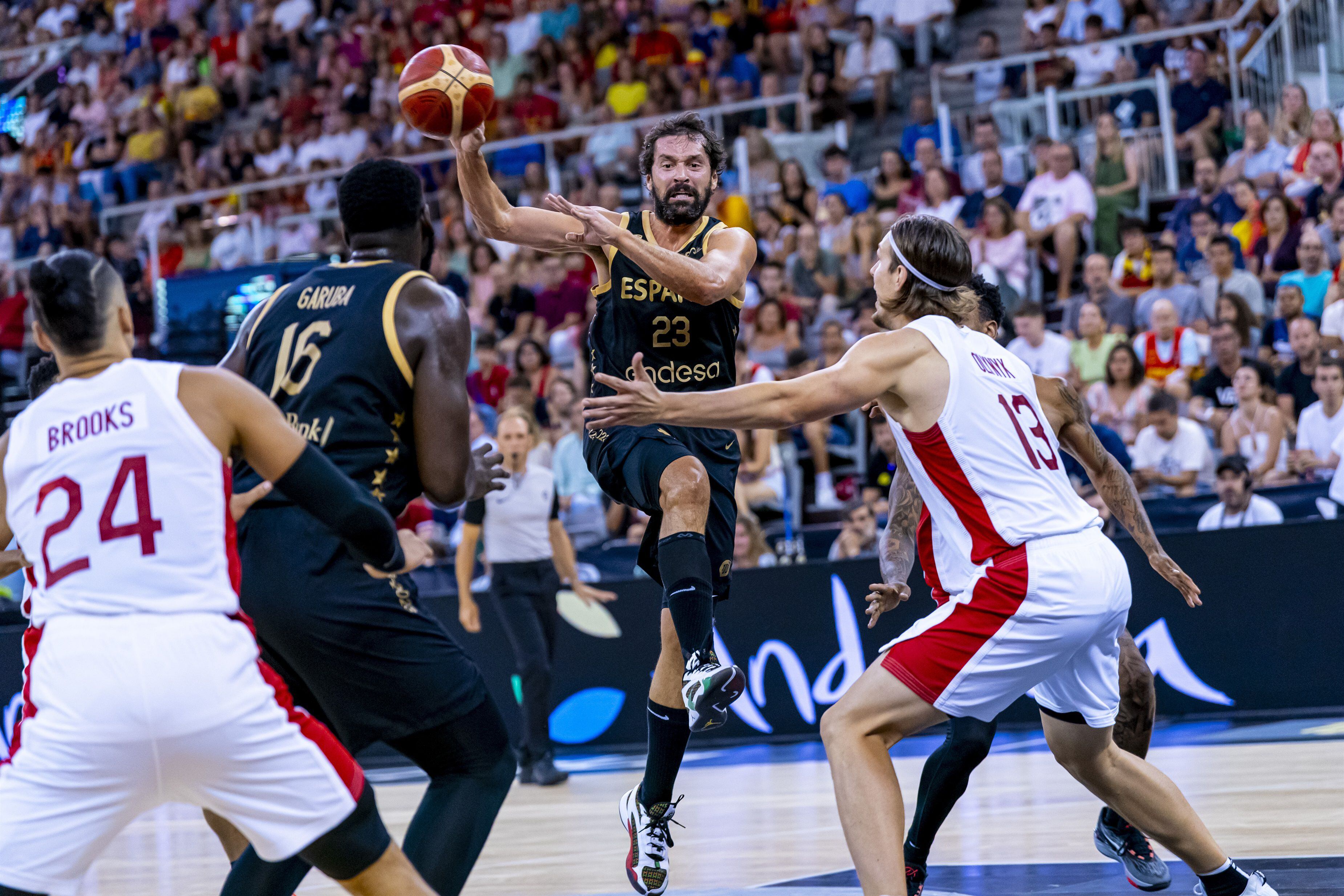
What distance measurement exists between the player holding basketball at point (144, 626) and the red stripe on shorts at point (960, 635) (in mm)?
1466

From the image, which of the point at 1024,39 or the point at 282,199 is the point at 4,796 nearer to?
the point at 1024,39

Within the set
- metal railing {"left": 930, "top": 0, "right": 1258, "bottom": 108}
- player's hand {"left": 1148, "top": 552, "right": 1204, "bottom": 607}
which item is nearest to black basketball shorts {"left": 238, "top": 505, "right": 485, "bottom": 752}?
player's hand {"left": 1148, "top": 552, "right": 1204, "bottom": 607}

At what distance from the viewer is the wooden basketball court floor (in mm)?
5480

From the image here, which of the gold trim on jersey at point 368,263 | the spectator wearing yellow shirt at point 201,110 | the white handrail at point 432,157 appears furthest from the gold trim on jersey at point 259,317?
the spectator wearing yellow shirt at point 201,110

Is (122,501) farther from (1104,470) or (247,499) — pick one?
(1104,470)

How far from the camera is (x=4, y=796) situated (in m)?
2.92

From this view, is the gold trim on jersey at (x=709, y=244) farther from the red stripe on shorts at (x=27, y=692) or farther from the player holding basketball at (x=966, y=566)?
the red stripe on shorts at (x=27, y=692)

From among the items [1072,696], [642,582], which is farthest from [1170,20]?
[1072,696]

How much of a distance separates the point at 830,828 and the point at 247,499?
4.06 metres

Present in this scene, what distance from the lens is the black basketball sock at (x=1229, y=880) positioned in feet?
14.4

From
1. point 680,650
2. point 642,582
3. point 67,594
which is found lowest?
point 642,582

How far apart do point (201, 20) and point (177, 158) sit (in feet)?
9.28

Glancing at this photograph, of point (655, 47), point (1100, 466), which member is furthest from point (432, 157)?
point (1100, 466)

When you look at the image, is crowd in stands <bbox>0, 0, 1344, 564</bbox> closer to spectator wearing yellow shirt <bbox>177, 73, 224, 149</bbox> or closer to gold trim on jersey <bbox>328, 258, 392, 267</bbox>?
spectator wearing yellow shirt <bbox>177, 73, 224, 149</bbox>
